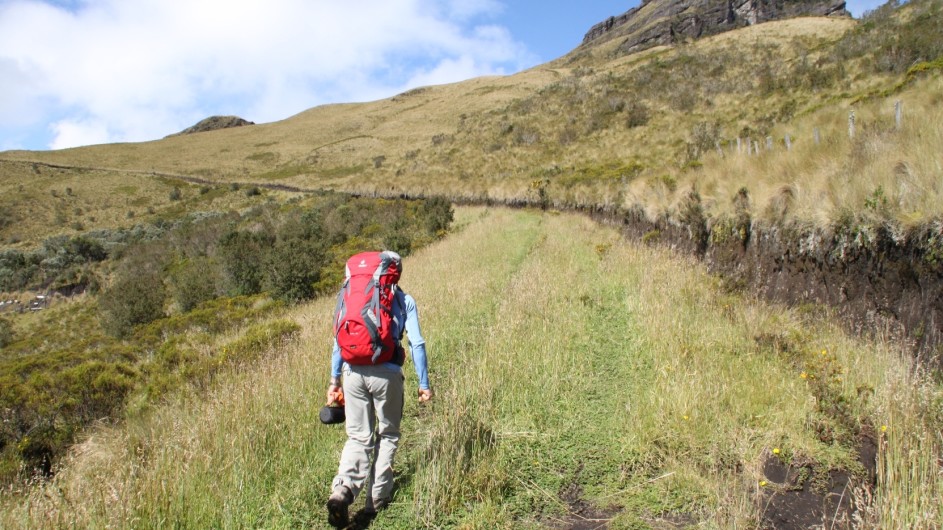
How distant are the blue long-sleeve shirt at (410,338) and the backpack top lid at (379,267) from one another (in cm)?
16

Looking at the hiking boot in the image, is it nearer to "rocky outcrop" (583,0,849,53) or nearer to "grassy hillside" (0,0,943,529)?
"grassy hillside" (0,0,943,529)

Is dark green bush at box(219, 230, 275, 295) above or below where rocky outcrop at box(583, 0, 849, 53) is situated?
below

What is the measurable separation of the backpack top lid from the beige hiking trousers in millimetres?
617

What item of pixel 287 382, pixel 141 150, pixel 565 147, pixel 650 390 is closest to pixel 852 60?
pixel 565 147

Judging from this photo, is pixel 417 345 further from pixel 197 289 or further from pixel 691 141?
pixel 691 141

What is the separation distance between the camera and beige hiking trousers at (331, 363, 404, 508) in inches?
143

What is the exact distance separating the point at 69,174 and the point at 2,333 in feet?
184

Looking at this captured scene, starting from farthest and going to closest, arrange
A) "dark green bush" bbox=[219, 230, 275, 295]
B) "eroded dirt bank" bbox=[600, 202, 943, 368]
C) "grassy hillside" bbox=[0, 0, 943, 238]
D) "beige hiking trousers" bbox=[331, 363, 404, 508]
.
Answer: "dark green bush" bbox=[219, 230, 275, 295], "grassy hillside" bbox=[0, 0, 943, 238], "eroded dirt bank" bbox=[600, 202, 943, 368], "beige hiking trousers" bbox=[331, 363, 404, 508]

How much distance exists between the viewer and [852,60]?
27.7 metres

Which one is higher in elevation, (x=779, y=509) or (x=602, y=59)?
(x=602, y=59)

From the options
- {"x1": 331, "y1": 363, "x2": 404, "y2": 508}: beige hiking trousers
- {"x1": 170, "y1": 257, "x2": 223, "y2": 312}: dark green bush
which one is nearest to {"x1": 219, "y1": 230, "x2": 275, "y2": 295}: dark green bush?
{"x1": 170, "y1": 257, "x2": 223, "y2": 312}: dark green bush

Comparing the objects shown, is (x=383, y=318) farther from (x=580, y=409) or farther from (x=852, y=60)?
(x=852, y=60)

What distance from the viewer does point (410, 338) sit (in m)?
3.68

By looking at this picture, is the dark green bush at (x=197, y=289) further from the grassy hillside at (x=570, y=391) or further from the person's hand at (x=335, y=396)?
the person's hand at (x=335, y=396)
